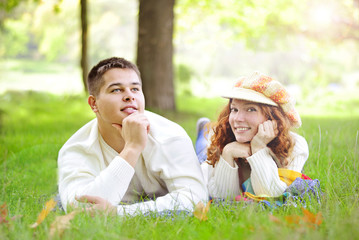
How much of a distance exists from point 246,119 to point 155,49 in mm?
5347

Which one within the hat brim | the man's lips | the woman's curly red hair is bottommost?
the woman's curly red hair

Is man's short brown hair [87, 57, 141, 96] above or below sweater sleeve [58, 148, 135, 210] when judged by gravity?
above

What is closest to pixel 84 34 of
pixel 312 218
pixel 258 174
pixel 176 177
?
pixel 176 177

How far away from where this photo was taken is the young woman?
271cm

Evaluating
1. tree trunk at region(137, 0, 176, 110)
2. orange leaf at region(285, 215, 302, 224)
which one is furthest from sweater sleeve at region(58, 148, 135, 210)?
tree trunk at region(137, 0, 176, 110)

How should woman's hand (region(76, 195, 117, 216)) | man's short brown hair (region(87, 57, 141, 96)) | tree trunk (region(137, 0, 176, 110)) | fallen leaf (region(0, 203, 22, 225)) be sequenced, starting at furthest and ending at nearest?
tree trunk (region(137, 0, 176, 110)) < man's short brown hair (region(87, 57, 141, 96)) < woman's hand (region(76, 195, 117, 216)) < fallen leaf (region(0, 203, 22, 225))

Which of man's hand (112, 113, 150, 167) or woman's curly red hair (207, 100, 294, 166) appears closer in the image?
man's hand (112, 113, 150, 167)

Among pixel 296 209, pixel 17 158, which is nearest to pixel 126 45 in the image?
pixel 17 158

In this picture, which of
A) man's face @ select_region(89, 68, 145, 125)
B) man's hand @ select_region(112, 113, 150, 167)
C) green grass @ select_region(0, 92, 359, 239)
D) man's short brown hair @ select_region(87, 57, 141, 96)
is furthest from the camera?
man's short brown hair @ select_region(87, 57, 141, 96)

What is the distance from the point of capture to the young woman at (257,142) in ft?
8.90

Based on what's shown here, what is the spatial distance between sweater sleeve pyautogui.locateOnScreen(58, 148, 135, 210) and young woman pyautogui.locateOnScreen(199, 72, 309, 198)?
0.73m

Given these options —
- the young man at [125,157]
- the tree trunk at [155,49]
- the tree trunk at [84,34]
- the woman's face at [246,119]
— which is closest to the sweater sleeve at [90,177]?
the young man at [125,157]

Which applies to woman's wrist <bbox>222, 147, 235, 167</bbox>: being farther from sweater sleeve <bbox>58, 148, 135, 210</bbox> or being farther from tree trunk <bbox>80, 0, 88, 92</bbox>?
tree trunk <bbox>80, 0, 88, 92</bbox>

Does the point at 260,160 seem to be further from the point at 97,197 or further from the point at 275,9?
the point at 275,9
